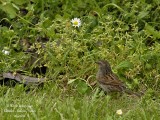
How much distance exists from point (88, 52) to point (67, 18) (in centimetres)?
97

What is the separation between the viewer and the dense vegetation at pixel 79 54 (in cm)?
664

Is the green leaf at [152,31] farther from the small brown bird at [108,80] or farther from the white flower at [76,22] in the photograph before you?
the small brown bird at [108,80]

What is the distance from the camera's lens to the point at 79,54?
27.5ft

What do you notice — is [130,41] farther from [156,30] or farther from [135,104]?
[135,104]

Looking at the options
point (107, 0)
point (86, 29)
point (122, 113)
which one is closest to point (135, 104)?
point (122, 113)

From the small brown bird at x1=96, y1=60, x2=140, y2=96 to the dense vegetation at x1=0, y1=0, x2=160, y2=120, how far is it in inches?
5.6

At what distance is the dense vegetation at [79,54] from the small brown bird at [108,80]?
14 cm

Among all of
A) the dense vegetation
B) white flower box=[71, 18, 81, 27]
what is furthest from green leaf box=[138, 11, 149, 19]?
white flower box=[71, 18, 81, 27]

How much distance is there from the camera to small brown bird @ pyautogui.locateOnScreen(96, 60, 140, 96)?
7.54m

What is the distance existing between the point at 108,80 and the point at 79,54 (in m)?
0.88

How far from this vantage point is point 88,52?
8.34 metres

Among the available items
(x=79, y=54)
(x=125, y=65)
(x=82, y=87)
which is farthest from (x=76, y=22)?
(x=82, y=87)

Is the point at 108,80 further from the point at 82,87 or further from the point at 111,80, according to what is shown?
the point at 82,87

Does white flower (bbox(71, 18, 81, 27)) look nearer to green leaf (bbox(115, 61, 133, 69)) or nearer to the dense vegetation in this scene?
the dense vegetation
